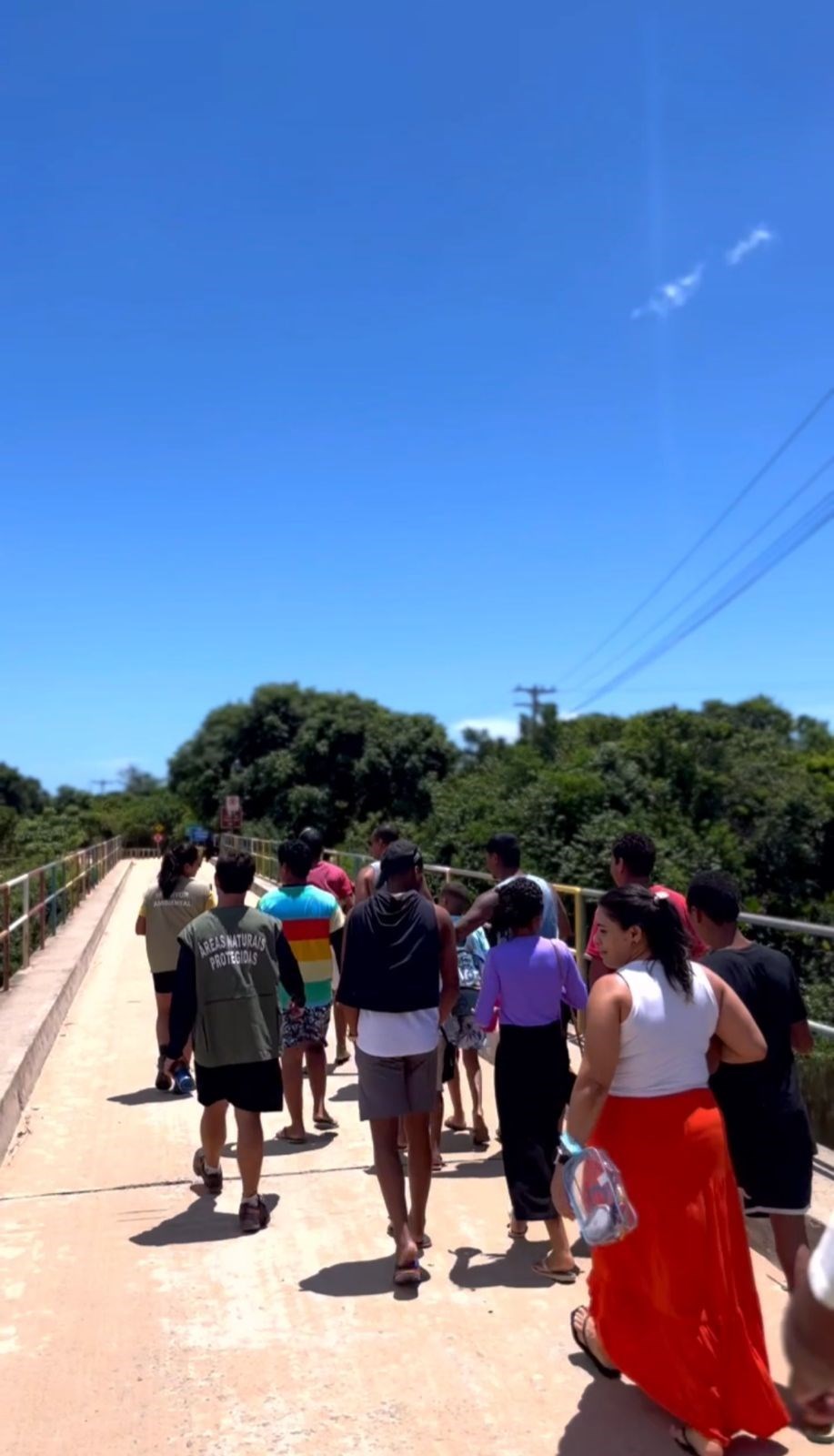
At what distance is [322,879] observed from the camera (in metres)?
7.89

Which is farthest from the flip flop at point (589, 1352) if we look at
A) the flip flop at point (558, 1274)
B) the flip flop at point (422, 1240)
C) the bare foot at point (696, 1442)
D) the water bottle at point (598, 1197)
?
the flip flop at point (422, 1240)

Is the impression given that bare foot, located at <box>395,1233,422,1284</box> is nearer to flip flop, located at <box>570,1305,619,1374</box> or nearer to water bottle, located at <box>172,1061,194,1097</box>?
flip flop, located at <box>570,1305,619,1374</box>

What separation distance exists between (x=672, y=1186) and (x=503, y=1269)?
1.67 m

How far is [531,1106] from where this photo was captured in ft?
A: 14.7

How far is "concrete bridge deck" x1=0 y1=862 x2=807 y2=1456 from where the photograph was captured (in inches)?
132

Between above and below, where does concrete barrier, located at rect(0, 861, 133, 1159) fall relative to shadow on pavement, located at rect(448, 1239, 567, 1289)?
above

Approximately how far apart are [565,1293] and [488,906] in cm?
155

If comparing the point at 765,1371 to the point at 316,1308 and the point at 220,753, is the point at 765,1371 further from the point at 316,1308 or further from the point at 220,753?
the point at 220,753

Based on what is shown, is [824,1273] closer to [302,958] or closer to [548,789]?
[302,958]

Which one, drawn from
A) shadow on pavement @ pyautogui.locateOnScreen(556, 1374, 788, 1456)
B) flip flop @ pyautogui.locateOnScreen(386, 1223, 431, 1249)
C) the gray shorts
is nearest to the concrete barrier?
flip flop @ pyautogui.locateOnScreen(386, 1223, 431, 1249)

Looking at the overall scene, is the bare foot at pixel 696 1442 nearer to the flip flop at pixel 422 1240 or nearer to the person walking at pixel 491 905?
the flip flop at pixel 422 1240

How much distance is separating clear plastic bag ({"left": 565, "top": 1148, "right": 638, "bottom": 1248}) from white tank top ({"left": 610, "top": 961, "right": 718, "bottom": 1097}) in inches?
7.7

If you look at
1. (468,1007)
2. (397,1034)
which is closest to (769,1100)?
(397,1034)

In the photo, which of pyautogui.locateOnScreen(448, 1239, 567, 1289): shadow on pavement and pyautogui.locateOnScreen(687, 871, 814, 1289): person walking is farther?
pyautogui.locateOnScreen(448, 1239, 567, 1289): shadow on pavement
